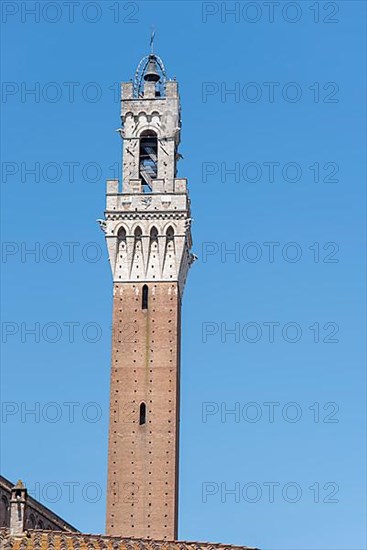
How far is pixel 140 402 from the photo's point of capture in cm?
4134

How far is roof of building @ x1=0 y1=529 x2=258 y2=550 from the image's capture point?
21.2 meters

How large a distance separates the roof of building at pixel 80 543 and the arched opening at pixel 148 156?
80.1ft

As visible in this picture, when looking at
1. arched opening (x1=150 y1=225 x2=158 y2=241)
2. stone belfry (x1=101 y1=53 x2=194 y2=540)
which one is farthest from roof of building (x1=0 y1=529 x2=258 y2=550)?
arched opening (x1=150 y1=225 x2=158 y2=241)

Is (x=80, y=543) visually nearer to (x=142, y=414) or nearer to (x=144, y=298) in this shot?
(x=142, y=414)

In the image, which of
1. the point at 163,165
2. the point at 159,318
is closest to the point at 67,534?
the point at 159,318

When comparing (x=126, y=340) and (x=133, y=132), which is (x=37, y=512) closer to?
(x=126, y=340)

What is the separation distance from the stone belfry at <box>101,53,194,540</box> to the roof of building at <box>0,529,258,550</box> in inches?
697

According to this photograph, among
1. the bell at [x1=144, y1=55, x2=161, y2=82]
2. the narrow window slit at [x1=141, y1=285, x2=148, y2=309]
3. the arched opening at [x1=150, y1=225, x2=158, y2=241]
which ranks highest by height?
the bell at [x1=144, y1=55, x2=161, y2=82]

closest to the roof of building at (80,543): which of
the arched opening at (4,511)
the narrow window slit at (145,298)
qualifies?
the arched opening at (4,511)

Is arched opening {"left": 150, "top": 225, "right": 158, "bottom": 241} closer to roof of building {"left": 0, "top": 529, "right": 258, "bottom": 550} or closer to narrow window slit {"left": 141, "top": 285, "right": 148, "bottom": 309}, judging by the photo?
narrow window slit {"left": 141, "top": 285, "right": 148, "bottom": 309}

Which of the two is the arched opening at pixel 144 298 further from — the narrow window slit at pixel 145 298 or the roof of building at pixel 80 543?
the roof of building at pixel 80 543

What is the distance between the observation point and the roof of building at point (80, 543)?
21.2 m

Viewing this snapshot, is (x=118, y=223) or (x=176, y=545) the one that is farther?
(x=118, y=223)

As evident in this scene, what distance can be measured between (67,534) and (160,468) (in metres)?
18.9
